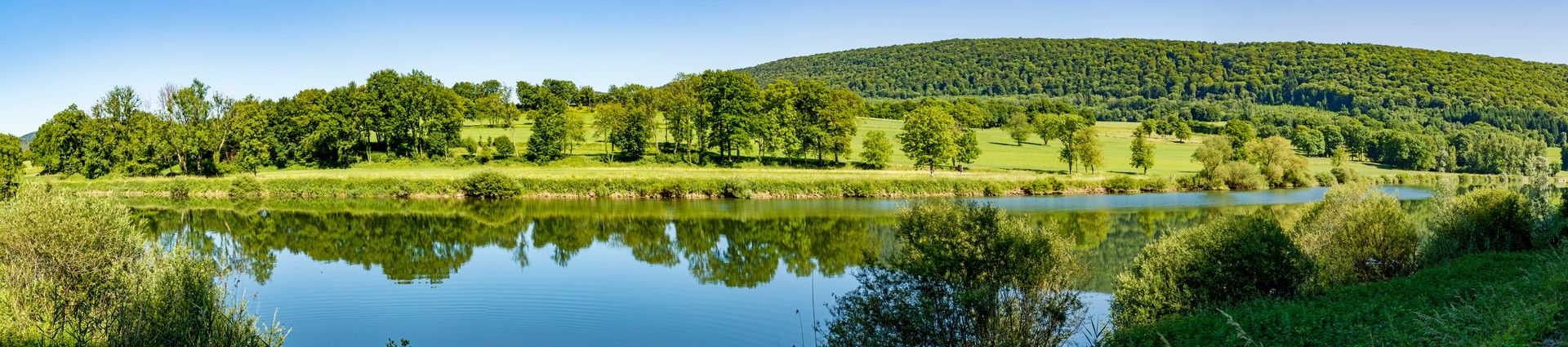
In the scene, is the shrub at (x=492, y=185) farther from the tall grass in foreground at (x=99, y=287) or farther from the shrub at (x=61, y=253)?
the shrub at (x=61, y=253)

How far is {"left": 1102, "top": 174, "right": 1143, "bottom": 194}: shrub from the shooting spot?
7062 cm

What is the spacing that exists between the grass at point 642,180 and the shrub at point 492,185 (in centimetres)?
96

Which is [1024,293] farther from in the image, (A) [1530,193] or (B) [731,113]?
(B) [731,113]

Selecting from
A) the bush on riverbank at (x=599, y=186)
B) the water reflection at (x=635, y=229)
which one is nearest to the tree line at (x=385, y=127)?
the bush on riverbank at (x=599, y=186)

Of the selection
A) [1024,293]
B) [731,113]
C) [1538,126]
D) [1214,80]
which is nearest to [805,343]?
[1024,293]

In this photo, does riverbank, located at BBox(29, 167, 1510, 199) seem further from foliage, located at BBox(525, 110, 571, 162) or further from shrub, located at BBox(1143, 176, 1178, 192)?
foliage, located at BBox(525, 110, 571, 162)

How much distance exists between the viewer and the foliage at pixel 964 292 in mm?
16094

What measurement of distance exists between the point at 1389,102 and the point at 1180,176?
99.5m

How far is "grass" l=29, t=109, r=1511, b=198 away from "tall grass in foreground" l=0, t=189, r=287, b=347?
44523mm

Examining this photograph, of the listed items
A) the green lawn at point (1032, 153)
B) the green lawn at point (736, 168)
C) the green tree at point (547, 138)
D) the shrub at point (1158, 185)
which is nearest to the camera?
the green lawn at point (736, 168)

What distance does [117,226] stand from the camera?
1916 centimetres

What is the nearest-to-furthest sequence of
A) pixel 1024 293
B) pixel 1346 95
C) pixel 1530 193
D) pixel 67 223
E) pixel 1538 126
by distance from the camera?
pixel 1024 293 → pixel 67 223 → pixel 1530 193 → pixel 1538 126 → pixel 1346 95

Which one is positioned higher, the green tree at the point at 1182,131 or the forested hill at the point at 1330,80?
the forested hill at the point at 1330,80

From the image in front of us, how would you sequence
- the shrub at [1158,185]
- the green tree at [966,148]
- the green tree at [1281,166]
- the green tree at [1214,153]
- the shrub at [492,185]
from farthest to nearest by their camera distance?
1. the green tree at [966,148]
2. the green tree at [1281,166]
3. the green tree at [1214,153]
4. the shrub at [1158,185]
5. the shrub at [492,185]
